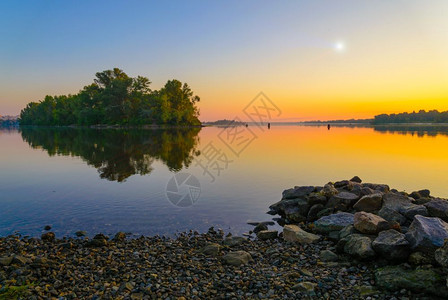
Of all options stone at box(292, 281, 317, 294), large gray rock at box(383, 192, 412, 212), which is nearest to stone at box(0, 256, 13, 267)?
stone at box(292, 281, 317, 294)

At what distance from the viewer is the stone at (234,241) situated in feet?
39.4

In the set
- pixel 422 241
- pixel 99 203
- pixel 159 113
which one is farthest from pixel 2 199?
pixel 159 113

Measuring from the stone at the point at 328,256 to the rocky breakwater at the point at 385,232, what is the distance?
0.24m

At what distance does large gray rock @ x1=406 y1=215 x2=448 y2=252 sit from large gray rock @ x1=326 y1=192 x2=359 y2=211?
5504mm

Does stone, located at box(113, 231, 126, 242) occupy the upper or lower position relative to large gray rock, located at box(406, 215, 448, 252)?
lower

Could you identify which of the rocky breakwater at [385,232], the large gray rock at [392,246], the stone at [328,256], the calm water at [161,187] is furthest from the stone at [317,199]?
the large gray rock at [392,246]

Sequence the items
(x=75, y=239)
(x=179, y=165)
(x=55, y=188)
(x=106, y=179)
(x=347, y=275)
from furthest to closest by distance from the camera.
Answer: (x=179, y=165) < (x=106, y=179) < (x=55, y=188) < (x=75, y=239) < (x=347, y=275)

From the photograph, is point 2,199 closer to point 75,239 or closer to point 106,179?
point 106,179

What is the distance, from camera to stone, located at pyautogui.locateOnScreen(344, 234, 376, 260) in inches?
384

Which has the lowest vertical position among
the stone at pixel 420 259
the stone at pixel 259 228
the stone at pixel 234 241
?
the stone at pixel 259 228

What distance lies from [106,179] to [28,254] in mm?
15851

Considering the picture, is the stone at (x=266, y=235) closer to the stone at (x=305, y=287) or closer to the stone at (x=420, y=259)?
the stone at (x=305, y=287)

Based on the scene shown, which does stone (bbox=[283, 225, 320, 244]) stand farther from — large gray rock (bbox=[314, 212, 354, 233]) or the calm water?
the calm water

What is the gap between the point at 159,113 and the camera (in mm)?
157500
